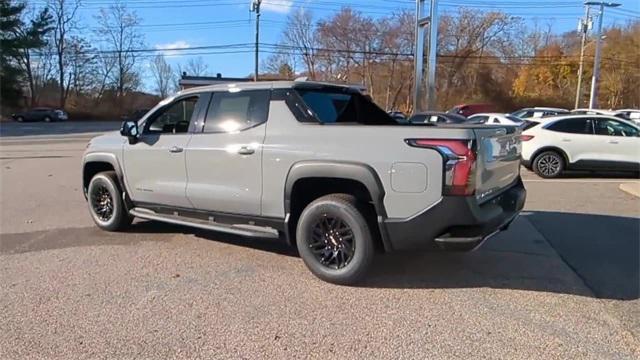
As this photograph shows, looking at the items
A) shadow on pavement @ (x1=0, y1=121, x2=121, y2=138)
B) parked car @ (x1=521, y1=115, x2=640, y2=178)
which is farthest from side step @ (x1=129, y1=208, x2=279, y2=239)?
shadow on pavement @ (x1=0, y1=121, x2=121, y2=138)

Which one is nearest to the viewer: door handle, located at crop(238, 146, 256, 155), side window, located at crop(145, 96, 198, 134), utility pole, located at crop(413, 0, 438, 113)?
door handle, located at crop(238, 146, 256, 155)

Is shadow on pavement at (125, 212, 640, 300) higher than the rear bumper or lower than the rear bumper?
lower

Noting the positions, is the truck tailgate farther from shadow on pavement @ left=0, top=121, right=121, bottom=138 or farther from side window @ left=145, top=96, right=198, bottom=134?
shadow on pavement @ left=0, top=121, right=121, bottom=138

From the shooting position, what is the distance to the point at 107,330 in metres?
3.67

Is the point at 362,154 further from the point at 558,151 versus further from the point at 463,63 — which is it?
the point at 463,63

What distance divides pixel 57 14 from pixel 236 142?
69764mm

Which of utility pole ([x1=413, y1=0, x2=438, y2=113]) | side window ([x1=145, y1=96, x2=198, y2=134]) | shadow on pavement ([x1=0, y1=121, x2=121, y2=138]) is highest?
utility pole ([x1=413, y1=0, x2=438, y2=113])

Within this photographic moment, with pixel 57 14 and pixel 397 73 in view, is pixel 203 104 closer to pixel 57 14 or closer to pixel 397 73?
pixel 397 73

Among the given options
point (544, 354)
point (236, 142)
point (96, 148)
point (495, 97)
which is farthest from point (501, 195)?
point (495, 97)

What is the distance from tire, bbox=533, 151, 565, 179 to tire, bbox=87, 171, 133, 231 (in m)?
9.35

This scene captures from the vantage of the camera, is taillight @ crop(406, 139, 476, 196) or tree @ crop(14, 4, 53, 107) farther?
tree @ crop(14, 4, 53, 107)

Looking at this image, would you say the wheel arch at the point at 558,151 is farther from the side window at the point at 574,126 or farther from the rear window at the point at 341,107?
the rear window at the point at 341,107

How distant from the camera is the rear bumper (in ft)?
13.3

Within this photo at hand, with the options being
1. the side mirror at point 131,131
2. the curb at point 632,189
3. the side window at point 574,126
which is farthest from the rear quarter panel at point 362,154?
the side window at point 574,126
